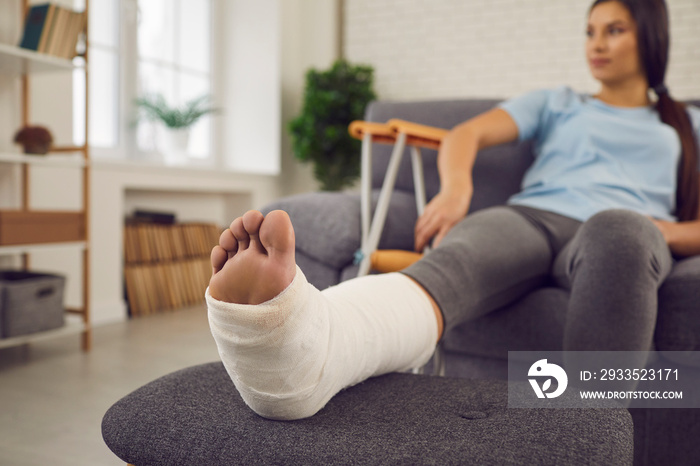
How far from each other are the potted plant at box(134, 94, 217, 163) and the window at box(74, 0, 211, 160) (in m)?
0.08

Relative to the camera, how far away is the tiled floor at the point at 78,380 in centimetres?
140

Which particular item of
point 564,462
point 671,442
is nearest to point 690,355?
point 671,442

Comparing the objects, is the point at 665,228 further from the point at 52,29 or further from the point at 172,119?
the point at 172,119

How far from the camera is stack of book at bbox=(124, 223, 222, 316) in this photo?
3275mm

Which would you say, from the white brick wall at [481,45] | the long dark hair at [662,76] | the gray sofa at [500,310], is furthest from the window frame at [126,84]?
the long dark hair at [662,76]

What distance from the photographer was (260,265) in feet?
2.12

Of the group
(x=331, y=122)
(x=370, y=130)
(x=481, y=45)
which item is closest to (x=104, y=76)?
(x=331, y=122)

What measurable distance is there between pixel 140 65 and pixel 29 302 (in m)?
2.04

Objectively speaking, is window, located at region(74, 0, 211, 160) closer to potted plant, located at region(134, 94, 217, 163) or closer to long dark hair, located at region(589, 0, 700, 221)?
potted plant, located at region(134, 94, 217, 163)

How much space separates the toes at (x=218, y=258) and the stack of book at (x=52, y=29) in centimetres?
203

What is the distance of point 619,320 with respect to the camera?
95 cm

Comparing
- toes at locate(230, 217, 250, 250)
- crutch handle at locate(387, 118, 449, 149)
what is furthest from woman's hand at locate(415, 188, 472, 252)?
toes at locate(230, 217, 250, 250)

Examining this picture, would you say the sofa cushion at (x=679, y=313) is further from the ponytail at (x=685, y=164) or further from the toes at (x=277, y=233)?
the toes at (x=277, y=233)

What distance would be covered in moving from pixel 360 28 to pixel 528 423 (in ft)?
15.3
